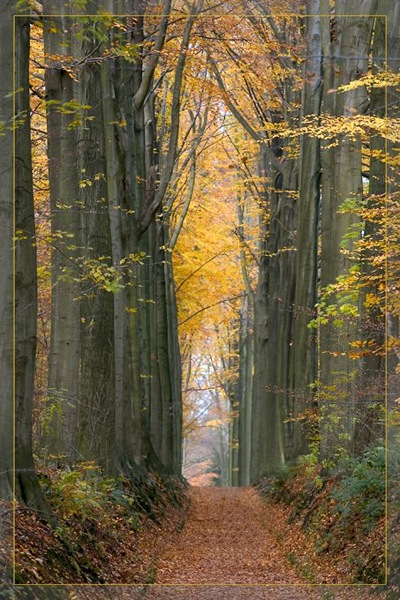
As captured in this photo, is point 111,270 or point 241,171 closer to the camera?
point 111,270

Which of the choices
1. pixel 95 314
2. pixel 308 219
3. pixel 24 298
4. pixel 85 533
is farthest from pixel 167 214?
pixel 24 298

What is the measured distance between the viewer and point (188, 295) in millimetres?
30016

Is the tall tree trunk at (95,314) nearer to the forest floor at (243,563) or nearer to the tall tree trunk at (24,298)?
the forest floor at (243,563)

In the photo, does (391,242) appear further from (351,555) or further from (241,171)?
(241,171)

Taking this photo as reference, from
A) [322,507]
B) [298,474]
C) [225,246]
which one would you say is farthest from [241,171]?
[322,507]

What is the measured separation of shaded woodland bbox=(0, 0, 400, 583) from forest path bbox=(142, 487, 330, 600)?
1.04 meters

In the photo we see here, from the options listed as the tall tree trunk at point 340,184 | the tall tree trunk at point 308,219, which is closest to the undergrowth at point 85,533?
the tall tree trunk at point 340,184

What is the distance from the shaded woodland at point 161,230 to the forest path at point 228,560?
3.41 feet

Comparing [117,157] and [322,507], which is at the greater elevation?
[117,157]

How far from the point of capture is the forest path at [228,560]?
10.1 m

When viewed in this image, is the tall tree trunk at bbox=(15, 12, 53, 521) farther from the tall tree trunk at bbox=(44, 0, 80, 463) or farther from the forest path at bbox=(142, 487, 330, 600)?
the tall tree trunk at bbox=(44, 0, 80, 463)

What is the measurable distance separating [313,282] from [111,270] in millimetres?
8143

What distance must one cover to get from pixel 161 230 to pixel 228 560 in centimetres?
1084

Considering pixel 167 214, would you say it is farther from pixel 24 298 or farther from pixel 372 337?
pixel 24 298
